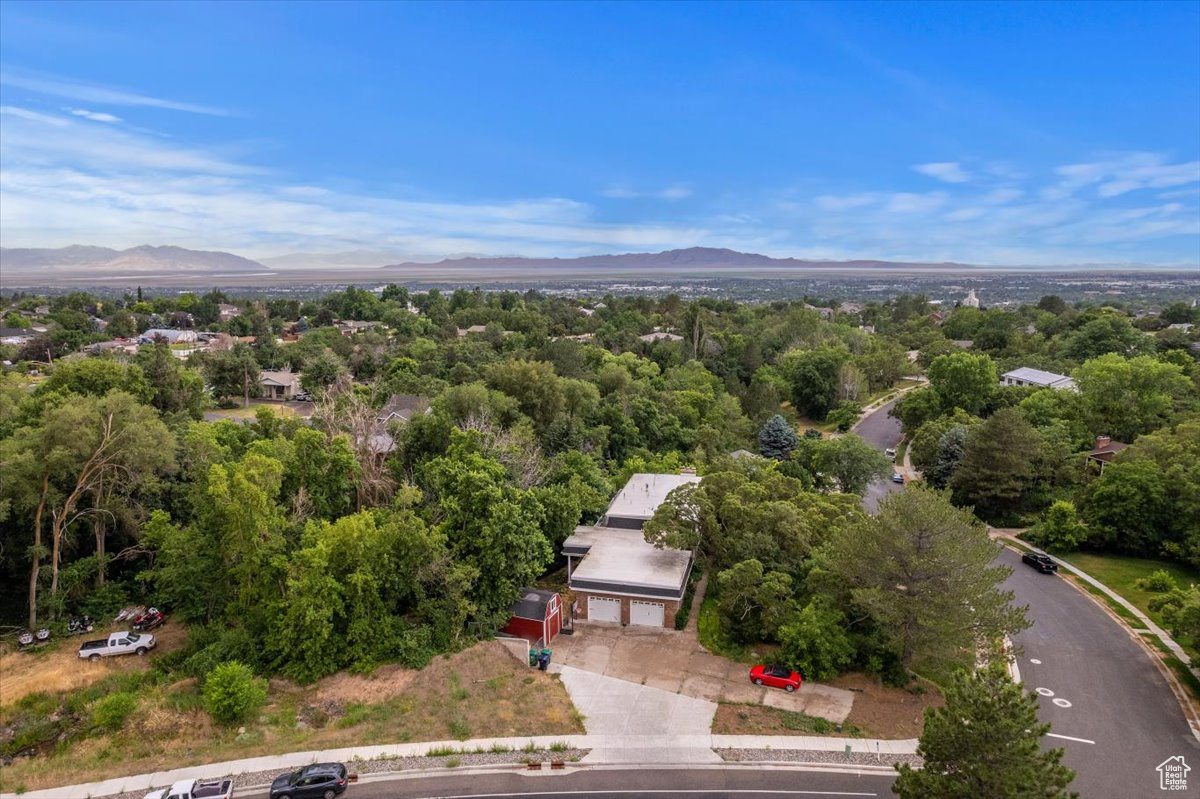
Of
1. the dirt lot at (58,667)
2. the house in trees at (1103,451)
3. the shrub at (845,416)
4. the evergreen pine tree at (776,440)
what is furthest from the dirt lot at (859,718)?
the shrub at (845,416)

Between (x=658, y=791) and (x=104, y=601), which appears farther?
(x=104, y=601)

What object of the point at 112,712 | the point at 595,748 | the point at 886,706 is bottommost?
the point at 112,712

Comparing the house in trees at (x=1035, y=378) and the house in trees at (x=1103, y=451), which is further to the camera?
the house in trees at (x=1035, y=378)

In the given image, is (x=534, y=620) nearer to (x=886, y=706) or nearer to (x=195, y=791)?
(x=195, y=791)

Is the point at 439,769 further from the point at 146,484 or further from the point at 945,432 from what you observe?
the point at 945,432

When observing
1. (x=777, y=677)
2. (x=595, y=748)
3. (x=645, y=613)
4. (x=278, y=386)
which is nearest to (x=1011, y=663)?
(x=777, y=677)

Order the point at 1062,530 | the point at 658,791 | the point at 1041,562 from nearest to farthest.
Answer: the point at 658,791
the point at 1041,562
the point at 1062,530

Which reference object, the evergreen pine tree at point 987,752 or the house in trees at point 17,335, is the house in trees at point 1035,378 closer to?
the evergreen pine tree at point 987,752
